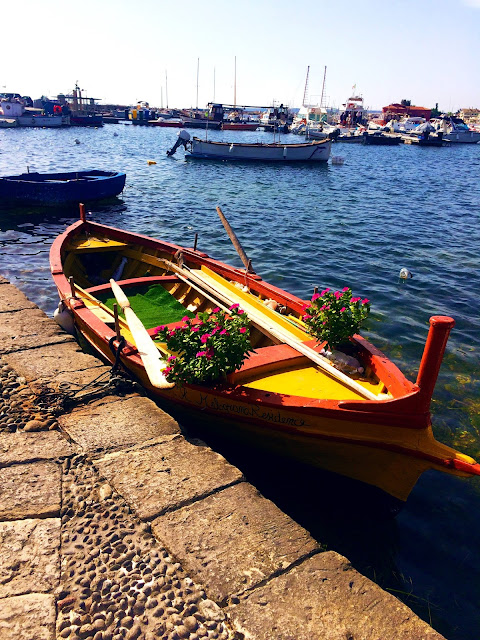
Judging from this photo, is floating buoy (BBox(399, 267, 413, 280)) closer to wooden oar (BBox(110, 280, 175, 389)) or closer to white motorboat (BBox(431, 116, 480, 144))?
wooden oar (BBox(110, 280, 175, 389))

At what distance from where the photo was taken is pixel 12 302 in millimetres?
10547

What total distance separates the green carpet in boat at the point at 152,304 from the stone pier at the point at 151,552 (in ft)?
9.73

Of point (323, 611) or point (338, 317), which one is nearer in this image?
point (323, 611)

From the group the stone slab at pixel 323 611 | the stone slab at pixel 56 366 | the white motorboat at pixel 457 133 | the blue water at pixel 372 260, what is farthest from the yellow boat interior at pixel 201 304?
the white motorboat at pixel 457 133

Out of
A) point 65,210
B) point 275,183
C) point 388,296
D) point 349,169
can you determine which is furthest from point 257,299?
point 349,169

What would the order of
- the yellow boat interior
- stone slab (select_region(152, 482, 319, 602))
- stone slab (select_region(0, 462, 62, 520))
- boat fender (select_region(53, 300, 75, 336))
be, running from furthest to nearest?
boat fender (select_region(53, 300, 75, 336)) < the yellow boat interior < stone slab (select_region(0, 462, 62, 520)) < stone slab (select_region(152, 482, 319, 602))

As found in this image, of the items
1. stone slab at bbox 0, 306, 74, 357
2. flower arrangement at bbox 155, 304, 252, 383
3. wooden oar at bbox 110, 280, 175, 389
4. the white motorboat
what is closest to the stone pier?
wooden oar at bbox 110, 280, 175, 389

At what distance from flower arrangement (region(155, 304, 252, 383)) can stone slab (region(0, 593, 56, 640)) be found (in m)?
2.78

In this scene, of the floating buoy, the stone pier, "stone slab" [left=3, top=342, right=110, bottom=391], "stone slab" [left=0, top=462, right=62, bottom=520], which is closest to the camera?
the stone pier

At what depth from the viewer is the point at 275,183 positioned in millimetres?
36375

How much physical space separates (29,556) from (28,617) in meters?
0.63

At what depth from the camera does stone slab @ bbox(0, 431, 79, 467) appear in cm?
541

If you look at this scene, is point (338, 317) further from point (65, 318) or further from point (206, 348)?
point (65, 318)

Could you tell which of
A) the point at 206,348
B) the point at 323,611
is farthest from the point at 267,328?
the point at 323,611
